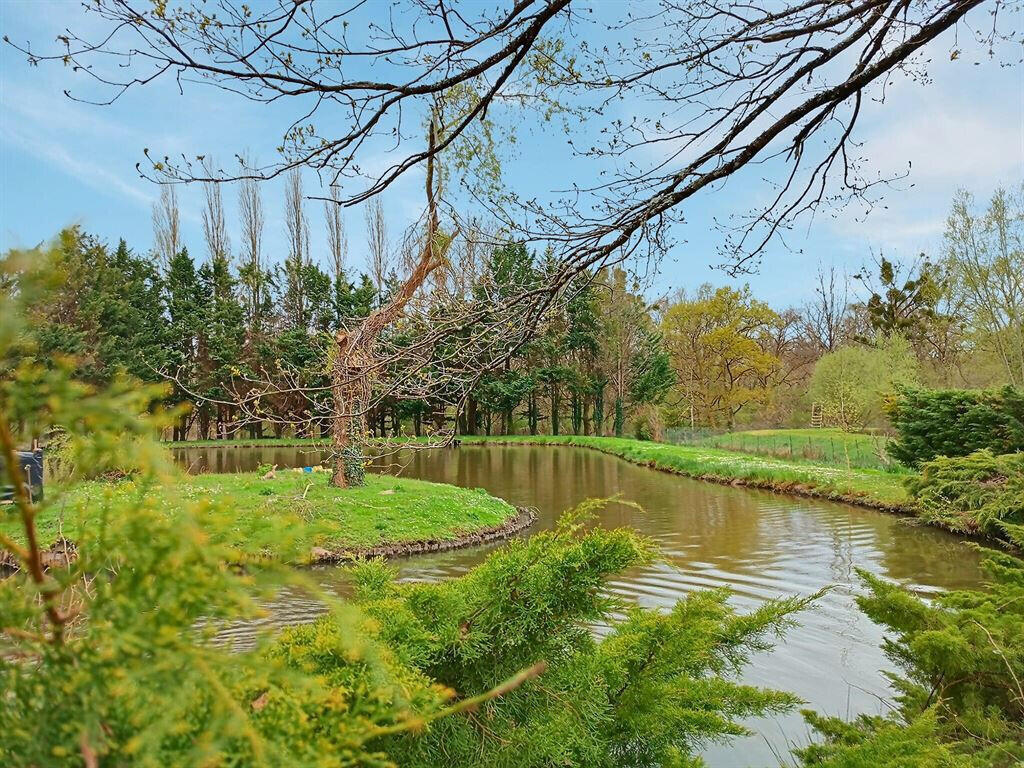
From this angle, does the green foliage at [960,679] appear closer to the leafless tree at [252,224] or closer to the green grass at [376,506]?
the green grass at [376,506]

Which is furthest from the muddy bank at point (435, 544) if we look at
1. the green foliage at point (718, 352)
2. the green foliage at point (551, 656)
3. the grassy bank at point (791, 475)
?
the green foliage at point (718, 352)

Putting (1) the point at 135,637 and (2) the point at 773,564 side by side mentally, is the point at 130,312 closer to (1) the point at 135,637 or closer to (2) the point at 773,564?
(2) the point at 773,564

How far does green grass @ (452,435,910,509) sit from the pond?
0.69 m

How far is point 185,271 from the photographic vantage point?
117ft

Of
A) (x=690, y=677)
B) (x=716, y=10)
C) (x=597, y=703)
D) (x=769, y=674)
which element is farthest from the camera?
(x=769, y=674)

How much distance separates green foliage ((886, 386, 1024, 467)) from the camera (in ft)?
40.9

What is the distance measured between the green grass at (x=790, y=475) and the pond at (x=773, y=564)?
2.26 ft

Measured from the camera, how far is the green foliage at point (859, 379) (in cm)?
2862

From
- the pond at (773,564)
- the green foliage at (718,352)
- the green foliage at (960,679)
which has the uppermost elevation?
the green foliage at (718,352)

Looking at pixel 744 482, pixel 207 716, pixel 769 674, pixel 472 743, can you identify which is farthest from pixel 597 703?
pixel 744 482

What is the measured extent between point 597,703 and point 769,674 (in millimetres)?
4679

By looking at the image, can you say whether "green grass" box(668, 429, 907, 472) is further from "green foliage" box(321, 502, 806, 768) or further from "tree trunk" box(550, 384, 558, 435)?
"green foliage" box(321, 502, 806, 768)

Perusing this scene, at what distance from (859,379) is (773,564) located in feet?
81.2

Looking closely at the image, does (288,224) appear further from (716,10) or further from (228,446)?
(716,10)
